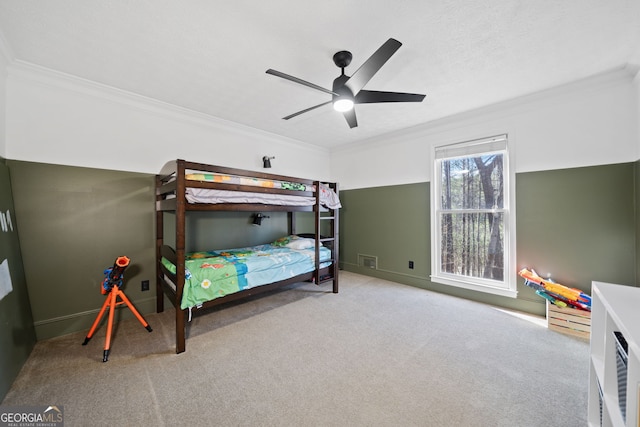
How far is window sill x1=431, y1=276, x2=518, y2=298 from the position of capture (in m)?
2.94

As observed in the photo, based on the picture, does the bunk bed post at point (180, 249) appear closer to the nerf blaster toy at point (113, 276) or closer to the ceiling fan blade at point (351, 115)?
the nerf blaster toy at point (113, 276)

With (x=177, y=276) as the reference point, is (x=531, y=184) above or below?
above

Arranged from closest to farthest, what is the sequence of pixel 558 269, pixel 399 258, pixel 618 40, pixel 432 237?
pixel 618 40
pixel 558 269
pixel 432 237
pixel 399 258

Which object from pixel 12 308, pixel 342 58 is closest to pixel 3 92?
pixel 12 308

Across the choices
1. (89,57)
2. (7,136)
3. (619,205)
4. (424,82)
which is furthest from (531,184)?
(7,136)

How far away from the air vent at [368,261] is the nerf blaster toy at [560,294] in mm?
2123

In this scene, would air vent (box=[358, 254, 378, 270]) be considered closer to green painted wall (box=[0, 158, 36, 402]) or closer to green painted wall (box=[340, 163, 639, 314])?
green painted wall (box=[340, 163, 639, 314])

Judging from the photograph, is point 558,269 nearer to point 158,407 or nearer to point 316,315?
point 316,315

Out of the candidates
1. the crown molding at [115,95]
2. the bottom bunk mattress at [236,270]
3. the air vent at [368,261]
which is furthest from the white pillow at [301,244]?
the crown molding at [115,95]

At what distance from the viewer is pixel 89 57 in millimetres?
2047

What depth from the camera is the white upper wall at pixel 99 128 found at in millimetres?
2182

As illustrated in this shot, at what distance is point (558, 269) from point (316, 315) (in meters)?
2.76

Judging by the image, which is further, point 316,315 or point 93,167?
point 316,315

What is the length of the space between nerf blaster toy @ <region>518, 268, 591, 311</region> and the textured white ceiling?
Answer: 2.09 meters
